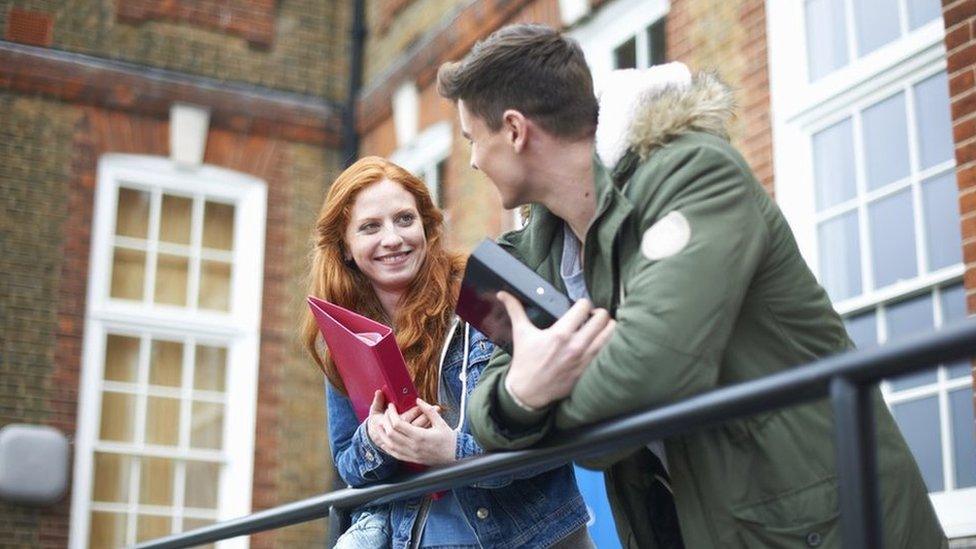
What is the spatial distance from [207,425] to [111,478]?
0.75 metres

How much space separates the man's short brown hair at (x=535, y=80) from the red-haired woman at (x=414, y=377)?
63cm

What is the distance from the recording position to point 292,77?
430 inches

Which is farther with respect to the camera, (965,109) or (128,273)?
(128,273)

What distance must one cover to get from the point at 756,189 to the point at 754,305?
0.59 ft

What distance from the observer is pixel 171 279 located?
10.2 meters

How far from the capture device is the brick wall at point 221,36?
10.2 meters

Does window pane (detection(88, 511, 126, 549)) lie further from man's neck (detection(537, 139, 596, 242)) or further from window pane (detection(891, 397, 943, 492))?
man's neck (detection(537, 139, 596, 242))

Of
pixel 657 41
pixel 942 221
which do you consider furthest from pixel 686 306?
pixel 657 41

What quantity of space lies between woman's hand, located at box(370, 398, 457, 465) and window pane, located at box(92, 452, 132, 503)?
295 inches

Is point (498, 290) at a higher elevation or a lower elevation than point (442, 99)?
lower

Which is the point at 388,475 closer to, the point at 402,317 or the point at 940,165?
the point at 402,317

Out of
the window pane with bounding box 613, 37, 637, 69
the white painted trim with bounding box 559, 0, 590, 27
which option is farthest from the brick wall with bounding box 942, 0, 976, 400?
the white painted trim with bounding box 559, 0, 590, 27

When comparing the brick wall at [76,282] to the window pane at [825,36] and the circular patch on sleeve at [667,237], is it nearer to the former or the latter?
the window pane at [825,36]

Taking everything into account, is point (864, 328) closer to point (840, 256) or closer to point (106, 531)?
point (840, 256)
